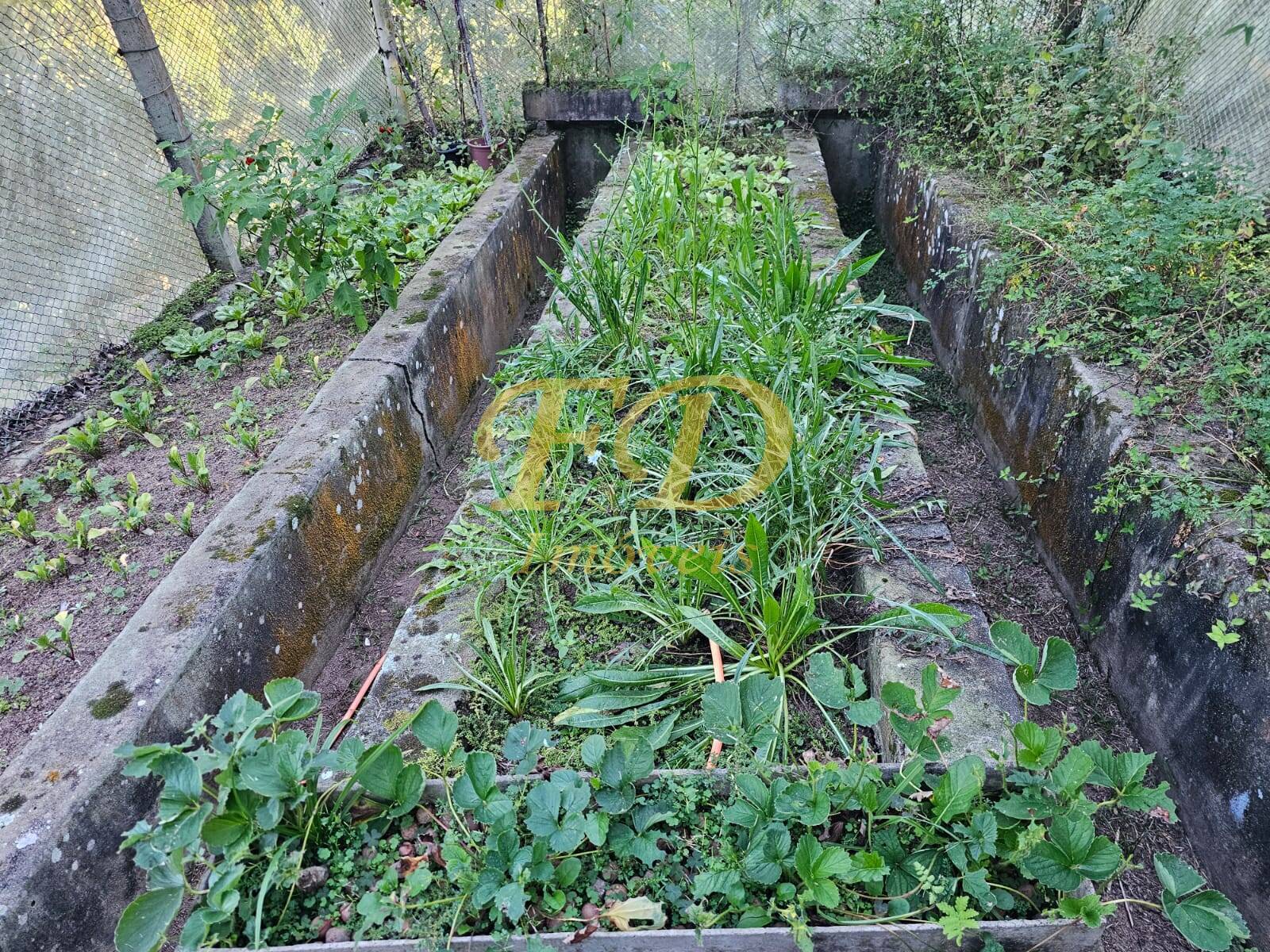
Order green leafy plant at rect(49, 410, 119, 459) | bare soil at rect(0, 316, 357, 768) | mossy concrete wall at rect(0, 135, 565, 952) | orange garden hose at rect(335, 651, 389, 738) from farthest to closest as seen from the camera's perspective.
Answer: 1. green leafy plant at rect(49, 410, 119, 459)
2. bare soil at rect(0, 316, 357, 768)
3. orange garden hose at rect(335, 651, 389, 738)
4. mossy concrete wall at rect(0, 135, 565, 952)

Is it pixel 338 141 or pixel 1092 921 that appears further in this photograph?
pixel 338 141

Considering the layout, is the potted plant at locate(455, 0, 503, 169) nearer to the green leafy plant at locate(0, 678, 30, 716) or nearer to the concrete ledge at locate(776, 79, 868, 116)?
the concrete ledge at locate(776, 79, 868, 116)

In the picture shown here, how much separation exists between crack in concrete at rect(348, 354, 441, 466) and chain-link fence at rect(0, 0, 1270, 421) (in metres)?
1.32

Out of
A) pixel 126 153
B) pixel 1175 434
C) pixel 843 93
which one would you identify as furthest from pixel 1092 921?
pixel 843 93

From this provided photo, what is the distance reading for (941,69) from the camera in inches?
170

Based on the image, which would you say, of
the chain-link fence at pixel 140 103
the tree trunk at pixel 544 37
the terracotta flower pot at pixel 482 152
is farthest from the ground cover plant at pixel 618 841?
the tree trunk at pixel 544 37

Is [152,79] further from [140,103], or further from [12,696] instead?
[12,696]

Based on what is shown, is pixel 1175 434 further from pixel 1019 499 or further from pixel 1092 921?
pixel 1092 921

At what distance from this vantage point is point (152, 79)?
11.1 feet

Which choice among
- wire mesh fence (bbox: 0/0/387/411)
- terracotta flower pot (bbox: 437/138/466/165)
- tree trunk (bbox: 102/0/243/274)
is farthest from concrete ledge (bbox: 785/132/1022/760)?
terracotta flower pot (bbox: 437/138/466/165)

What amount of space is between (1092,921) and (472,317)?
10.0 ft

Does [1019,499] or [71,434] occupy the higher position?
[71,434]

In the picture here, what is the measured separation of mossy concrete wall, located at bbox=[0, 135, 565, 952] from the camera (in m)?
1.49

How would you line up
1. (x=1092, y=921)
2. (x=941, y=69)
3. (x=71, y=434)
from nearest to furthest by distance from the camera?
1. (x=1092, y=921)
2. (x=71, y=434)
3. (x=941, y=69)
